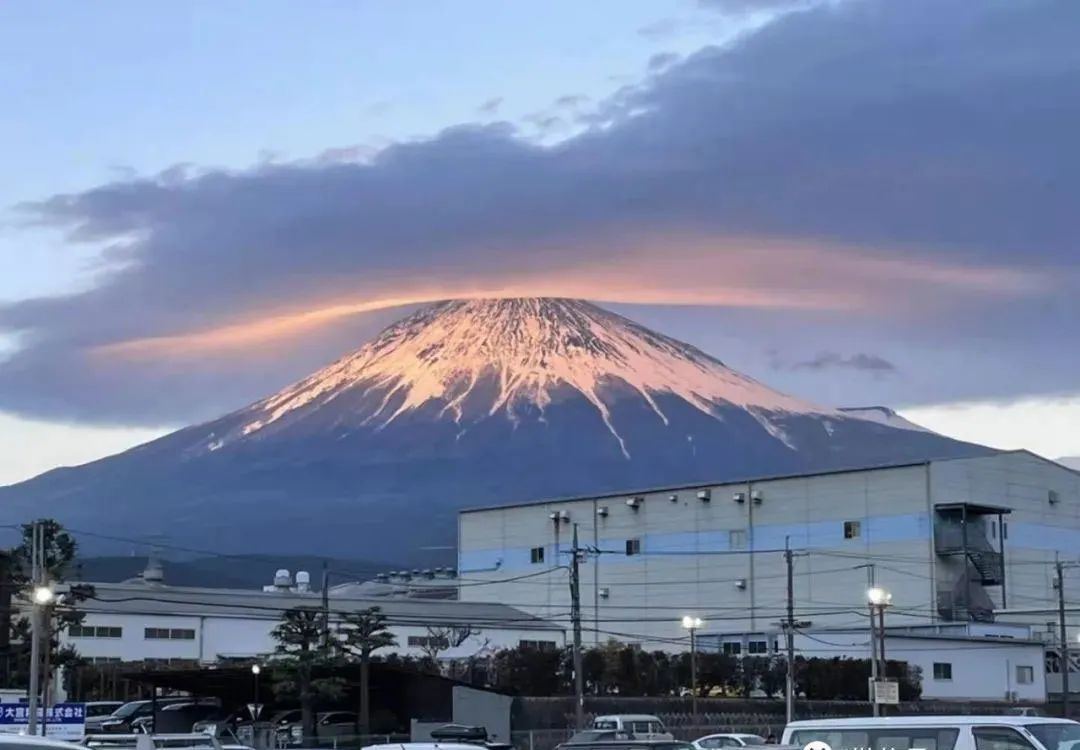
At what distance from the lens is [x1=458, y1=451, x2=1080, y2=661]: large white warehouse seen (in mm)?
77562

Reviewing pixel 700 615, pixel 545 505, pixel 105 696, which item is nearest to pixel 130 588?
pixel 105 696

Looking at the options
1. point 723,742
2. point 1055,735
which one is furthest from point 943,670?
point 1055,735

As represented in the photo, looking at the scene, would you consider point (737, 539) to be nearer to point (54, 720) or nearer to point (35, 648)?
point (35, 648)

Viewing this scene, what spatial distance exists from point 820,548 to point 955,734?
60.6 m

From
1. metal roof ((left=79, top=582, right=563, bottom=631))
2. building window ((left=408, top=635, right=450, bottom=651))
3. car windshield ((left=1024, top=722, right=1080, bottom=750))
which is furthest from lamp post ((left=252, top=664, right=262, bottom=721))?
car windshield ((left=1024, top=722, right=1080, bottom=750))

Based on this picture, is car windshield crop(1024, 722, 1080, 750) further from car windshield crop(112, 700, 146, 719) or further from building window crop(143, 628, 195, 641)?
building window crop(143, 628, 195, 641)

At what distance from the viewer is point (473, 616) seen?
90500 mm

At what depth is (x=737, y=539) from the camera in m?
84.7

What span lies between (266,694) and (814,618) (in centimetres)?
2940

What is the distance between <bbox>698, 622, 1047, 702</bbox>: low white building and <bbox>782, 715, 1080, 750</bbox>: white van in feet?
159

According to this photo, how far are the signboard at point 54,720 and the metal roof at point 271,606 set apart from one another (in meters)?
41.7

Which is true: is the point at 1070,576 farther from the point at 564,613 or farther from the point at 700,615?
the point at 564,613

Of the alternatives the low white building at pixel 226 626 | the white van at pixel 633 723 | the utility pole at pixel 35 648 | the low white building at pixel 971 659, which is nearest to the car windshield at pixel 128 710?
the utility pole at pixel 35 648

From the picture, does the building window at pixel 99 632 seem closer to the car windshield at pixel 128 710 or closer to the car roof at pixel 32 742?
the car windshield at pixel 128 710
